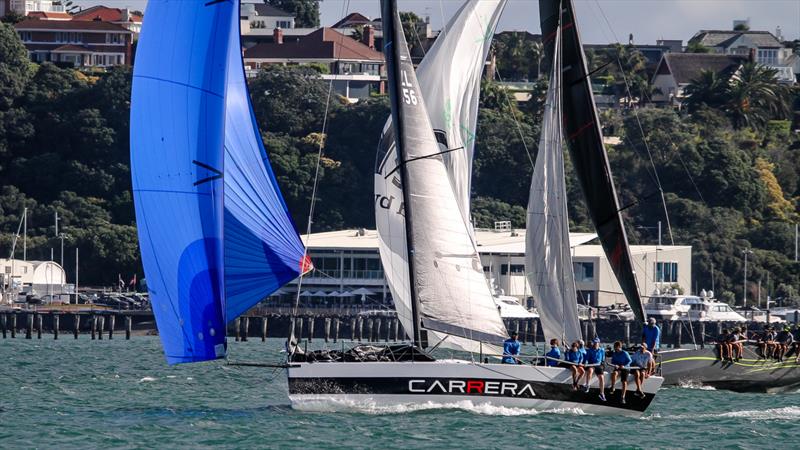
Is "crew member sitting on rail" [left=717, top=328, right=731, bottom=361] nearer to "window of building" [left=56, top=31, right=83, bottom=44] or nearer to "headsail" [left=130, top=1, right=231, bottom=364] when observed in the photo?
"headsail" [left=130, top=1, right=231, bottom=364]

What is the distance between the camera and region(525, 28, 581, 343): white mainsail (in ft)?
124

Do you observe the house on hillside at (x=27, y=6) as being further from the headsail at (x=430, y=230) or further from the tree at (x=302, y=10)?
the headsail at (x=430, y=230)

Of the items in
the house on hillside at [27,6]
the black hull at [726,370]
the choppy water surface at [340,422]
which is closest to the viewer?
the choppy water surface at [340,422]

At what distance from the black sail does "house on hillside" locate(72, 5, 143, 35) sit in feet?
423

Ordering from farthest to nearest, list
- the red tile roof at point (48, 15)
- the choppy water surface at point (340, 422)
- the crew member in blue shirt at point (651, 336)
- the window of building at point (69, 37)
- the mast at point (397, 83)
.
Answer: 1. the red tile roof at point (48, 15)
2. the window of building at point (69, 37)
3. the crew member in blue shirt at point (651, 336)
4. the mast at point (397, 83)
5. the choppy water surface at point (340, 422)

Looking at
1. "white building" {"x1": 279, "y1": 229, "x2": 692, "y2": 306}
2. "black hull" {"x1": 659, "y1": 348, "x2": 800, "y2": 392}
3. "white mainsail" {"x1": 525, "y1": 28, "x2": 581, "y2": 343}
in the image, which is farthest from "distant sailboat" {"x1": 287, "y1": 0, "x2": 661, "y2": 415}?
"white building" {"x1": 279, "y1": 229, "x2": 692, "y2": 306}

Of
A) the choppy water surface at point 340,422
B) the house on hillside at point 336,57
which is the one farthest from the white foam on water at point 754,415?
the house on hillside at point 336,57

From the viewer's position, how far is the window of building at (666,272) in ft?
321

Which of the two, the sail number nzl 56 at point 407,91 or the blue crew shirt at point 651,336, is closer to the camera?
the sail number nzl 56 at point 407,91

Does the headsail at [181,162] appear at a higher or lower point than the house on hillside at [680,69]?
lower

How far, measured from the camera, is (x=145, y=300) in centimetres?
9075

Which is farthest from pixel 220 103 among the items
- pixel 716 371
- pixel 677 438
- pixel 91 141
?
pixel 91 141

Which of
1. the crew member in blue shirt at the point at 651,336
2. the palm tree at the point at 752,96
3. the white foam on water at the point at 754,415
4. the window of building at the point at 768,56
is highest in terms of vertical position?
the window of building at the point at 768,56

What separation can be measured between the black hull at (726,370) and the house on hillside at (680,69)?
346 ft
